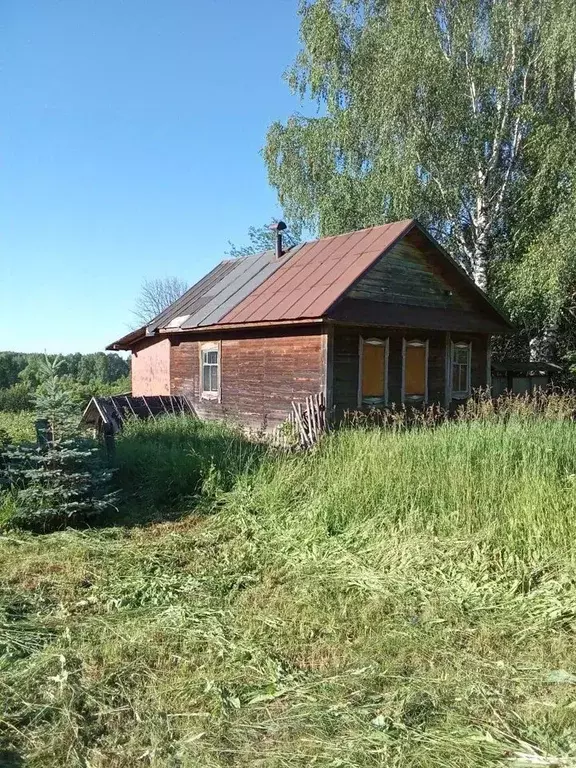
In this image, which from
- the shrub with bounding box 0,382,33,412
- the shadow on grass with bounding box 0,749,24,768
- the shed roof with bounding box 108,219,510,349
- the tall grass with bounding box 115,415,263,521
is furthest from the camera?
the shrub with bounding box 0,382,33,412

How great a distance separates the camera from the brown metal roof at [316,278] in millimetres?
11695

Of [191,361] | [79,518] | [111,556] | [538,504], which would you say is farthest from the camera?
[191,361]

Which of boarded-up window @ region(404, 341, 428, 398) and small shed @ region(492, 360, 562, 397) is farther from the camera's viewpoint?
small shed @ region(492, 360, 562, 397)

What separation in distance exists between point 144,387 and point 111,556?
1265cm

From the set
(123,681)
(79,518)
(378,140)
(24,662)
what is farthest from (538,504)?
(378,140)

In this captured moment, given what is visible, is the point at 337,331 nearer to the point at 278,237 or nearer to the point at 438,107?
the point at 278,237

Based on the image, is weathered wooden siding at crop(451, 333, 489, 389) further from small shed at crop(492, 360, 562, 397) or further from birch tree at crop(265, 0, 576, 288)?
birch tree at crop(265, 0, 576, 288)

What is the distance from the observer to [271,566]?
18.5ft

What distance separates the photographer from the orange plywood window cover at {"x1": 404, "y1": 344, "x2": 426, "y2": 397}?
525 inches

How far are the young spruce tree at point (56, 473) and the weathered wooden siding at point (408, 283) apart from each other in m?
6.23

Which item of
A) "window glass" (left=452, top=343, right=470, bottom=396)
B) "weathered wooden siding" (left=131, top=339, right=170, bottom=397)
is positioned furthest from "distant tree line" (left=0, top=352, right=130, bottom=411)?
"window glass" (left=452, top=343, right=470, bottom=396)

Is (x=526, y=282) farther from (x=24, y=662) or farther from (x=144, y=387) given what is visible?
(x=24, y=662)

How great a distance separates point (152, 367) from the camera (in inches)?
694

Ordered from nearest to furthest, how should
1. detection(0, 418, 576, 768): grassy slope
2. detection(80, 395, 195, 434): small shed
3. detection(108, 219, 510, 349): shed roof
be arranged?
detection(0, 418, 576, 768): grassy slope, detection(108, 219, 510, 349): shed roof, detection(80, 395, 195, 434): small shed
